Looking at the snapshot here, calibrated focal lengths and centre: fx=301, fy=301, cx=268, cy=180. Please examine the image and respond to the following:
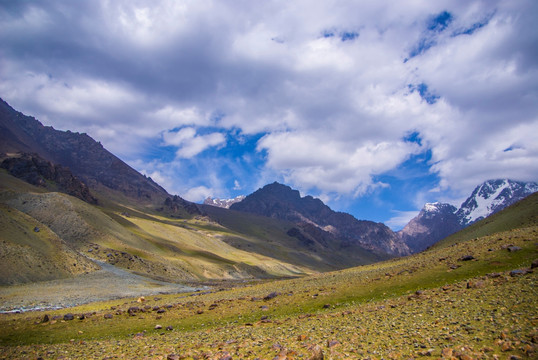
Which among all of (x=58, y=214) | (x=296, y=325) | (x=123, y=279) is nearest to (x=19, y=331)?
(x=296, y=325)

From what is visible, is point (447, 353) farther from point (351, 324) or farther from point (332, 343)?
point (351, 324)

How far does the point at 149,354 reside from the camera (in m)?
20.8

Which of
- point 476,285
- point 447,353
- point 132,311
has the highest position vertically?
point 476,285

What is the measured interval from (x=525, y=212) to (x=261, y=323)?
78.9 metres

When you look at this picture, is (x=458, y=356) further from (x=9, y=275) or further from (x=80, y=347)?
(x=9, y=275)

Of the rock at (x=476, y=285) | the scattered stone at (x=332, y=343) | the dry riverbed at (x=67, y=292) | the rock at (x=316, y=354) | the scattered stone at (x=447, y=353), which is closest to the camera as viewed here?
the scattered stone at (x=447, y=353)

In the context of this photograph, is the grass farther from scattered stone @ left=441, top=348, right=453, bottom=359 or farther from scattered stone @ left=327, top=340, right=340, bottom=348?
scattered stone @ left=441, top=348, right=453, bottom=359

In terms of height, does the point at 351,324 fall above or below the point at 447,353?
below

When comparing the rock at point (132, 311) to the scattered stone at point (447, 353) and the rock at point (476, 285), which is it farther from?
the rock at point (476, 285)

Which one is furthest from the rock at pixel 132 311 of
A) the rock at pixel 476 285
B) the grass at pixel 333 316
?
the rock at pixel 476 285

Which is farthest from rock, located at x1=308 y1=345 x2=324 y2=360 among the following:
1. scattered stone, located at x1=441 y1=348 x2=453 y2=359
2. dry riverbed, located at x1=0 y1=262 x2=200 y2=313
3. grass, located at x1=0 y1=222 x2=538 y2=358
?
dry riverbed, located at x1=0 y1=262 x2=200 y2=313

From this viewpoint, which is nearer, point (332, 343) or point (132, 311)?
point (332, 343)

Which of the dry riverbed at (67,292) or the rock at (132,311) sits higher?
the rock at (132,311)

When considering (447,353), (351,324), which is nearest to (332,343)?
(351,324)
